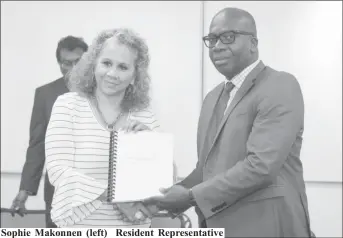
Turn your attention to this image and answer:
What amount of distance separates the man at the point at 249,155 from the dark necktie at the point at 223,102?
31mm

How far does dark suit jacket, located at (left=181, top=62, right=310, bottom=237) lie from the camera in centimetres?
160

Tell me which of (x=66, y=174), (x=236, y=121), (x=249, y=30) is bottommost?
(x=66, y=174)

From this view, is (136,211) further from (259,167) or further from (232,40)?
(232,40)

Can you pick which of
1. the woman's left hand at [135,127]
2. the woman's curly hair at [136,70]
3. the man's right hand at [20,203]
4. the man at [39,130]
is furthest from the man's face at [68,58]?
the woman's left hand at [135,127]

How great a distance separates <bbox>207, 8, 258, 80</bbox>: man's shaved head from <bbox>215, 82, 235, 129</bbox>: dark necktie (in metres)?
0.07

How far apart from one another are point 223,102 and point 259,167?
0.37 meters

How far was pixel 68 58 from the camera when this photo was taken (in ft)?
10.3

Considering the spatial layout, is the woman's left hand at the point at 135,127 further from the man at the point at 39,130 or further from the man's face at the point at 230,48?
the man at the point at 39,130

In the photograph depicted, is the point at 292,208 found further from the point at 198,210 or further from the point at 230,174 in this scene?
the point at 198,210

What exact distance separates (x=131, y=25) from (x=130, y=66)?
2143 mm

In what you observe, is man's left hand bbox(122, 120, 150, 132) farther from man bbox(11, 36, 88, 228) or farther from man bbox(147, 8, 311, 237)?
man bbox(11, 36, 88, 228)

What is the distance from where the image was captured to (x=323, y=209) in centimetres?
389

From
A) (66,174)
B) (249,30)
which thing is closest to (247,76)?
(249,30)

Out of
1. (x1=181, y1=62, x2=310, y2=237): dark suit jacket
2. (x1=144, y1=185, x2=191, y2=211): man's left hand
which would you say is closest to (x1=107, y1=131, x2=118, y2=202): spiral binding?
(x1=144, y1=185, x2=191, y2=211): man's left hand
